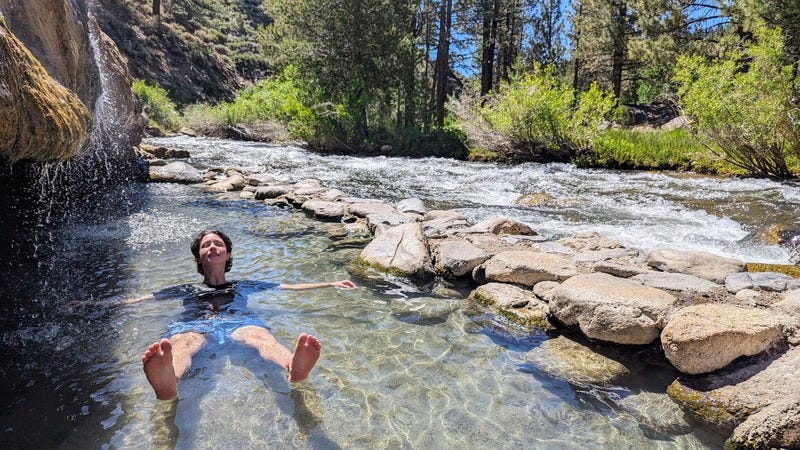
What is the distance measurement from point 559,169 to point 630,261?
30.8 ft

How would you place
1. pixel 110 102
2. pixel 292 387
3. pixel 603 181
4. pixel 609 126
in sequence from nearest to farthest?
pixel 292 387 → pixel 110 102 → pixel 603 181 → pixel 609 126

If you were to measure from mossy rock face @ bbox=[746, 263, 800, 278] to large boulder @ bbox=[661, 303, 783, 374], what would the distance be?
195cm

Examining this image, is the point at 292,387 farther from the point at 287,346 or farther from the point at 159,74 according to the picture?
the point at 159,74

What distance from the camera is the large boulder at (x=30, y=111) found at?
305 cm

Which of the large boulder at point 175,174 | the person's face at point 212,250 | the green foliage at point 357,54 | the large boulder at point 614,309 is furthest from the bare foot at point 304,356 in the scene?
the green foliage at point 357,54

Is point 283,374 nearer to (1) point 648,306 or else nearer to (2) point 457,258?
(2) point 457,258

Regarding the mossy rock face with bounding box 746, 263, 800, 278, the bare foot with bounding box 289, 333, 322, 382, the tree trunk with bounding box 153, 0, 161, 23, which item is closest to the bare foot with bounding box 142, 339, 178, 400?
the bare foot with bounding box 289, 333, 322, 382

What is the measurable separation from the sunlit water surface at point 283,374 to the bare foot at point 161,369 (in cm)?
13

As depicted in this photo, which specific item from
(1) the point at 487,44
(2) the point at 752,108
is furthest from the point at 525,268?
(1) the point at 487,44

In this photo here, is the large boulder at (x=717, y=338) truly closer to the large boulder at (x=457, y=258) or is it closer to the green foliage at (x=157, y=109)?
the large boulder at (x=457, y=258)

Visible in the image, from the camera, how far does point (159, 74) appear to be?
37.0 m

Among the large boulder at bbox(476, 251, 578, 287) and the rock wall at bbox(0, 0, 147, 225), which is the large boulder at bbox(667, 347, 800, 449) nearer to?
the large boulder at bbox(476, 251, 578, 287)

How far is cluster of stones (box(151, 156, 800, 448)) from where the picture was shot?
8.90ft

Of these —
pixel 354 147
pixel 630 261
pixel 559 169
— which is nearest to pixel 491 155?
pixel 559 169
